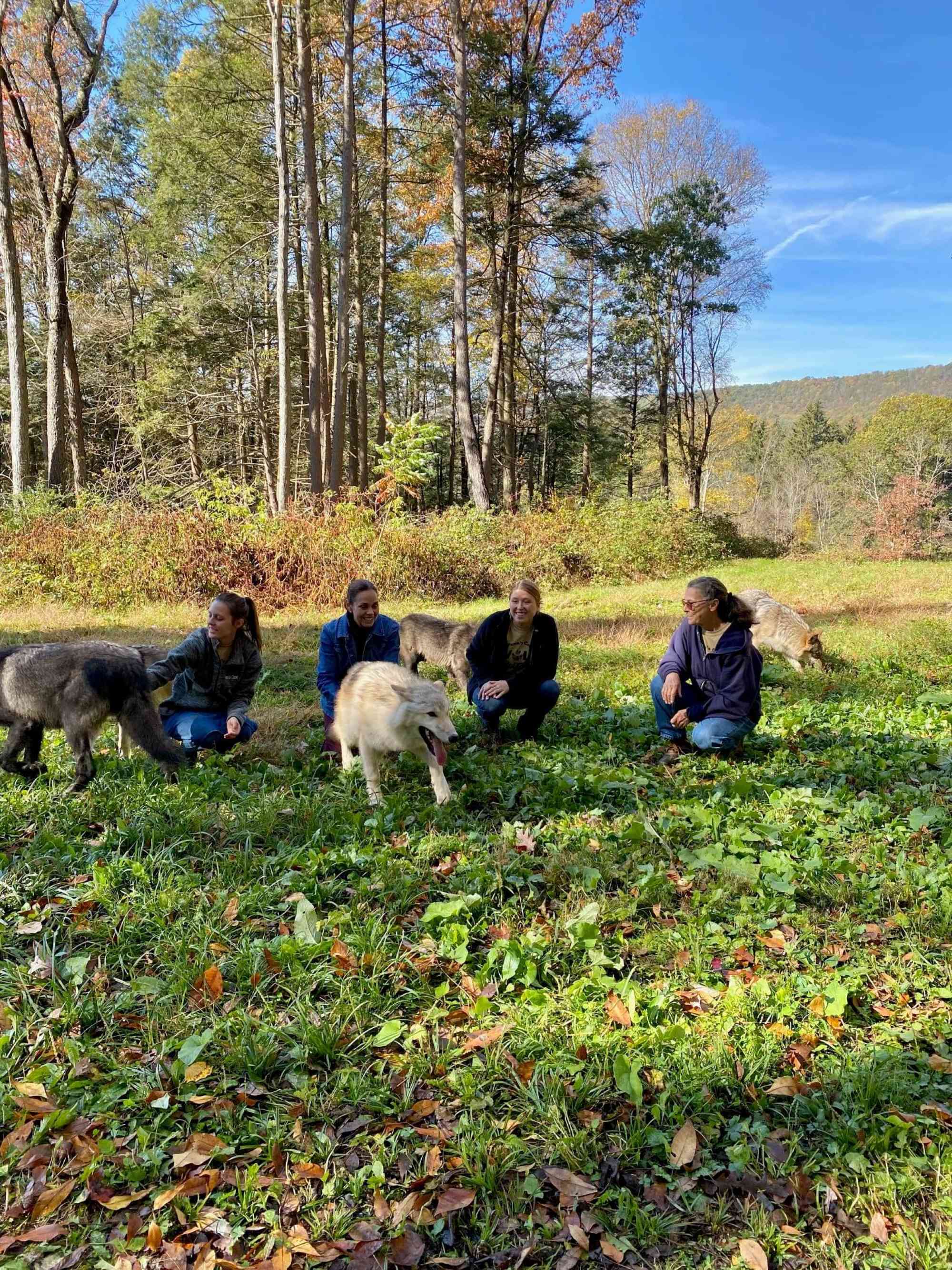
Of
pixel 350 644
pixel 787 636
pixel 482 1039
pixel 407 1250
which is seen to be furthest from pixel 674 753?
pixel 407 1250

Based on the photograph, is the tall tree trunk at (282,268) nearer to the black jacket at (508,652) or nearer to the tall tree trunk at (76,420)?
the tall tree trunk at (76,420)

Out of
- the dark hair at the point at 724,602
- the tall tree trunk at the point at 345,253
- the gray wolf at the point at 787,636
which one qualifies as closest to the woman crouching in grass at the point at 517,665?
the dark hair at the point at 724,602

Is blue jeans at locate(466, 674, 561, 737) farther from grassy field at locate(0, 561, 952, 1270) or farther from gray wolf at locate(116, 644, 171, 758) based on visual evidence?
gray wolf at locate(116, 644, 171, 758)

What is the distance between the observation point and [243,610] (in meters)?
5.50

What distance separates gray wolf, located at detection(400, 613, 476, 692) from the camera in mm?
7980

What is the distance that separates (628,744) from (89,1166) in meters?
4.50

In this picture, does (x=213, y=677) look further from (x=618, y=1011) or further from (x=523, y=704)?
(x=618, y=1011)

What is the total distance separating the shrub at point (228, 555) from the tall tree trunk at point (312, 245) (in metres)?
2.61

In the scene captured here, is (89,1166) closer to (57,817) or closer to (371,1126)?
(371,1126)

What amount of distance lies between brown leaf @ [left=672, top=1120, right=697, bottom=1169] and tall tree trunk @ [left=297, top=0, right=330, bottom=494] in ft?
50.1

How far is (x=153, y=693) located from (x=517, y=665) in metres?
2.89

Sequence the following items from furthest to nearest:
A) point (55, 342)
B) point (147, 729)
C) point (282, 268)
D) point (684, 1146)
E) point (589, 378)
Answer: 1. point (589, 378)
2. point (55, 342)
3. point (282, 268)
4. point (147, 729)
5. point (684, 1146)

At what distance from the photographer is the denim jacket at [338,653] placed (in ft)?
18.7

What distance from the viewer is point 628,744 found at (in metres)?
5.88
